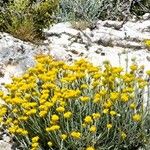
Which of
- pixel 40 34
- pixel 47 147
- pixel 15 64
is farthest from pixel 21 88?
pixel 40 34

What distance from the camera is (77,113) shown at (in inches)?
179

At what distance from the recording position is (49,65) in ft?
16.6

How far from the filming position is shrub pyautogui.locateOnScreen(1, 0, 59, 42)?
7.22 metres

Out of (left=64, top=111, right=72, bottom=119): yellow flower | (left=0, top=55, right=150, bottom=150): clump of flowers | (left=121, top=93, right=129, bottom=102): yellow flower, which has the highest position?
(left=121, top=93, right=129, bottom=102): yellow flower

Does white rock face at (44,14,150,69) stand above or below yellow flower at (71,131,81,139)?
below

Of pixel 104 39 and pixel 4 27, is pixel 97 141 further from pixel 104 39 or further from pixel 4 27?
pixel 4 27

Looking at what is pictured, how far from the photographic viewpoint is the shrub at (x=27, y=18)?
7223 mm

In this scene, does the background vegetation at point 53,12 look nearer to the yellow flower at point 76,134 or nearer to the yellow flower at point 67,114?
the yellow flower at point 67,114

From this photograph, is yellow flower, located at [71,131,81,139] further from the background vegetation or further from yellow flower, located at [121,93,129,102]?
the background vegetation

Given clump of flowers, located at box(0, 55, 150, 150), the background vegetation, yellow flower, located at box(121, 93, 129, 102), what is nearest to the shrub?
the background vegetation

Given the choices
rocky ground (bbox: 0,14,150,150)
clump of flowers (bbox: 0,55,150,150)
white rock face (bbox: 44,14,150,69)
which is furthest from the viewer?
white rock face (bbox: 44,14,150,69)

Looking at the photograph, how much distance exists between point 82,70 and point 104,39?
2369mm

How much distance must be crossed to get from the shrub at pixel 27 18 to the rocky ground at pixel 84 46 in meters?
0.25

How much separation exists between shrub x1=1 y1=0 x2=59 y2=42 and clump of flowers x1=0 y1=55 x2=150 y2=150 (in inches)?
97.9
